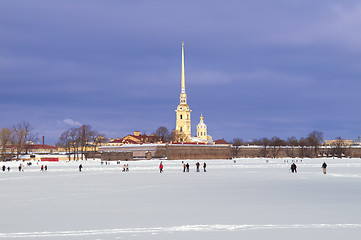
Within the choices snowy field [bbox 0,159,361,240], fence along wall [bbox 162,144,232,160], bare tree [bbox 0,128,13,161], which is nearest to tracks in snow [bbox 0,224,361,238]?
snowy field [bbox 0,159,361,240]

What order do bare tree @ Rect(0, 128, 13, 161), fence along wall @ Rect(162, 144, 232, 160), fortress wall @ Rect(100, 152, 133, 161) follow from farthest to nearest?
1. fence along wall @ Rect(162, 144, 232, 160)
2. fortress wall @ Rect(100, 152, 133, 161)
3. bare tree @ Rect(0, 128, 13, 161)

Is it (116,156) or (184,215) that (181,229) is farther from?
(116,156)

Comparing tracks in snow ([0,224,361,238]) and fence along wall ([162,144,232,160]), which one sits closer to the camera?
tracks in snow ([0,224,361,238])

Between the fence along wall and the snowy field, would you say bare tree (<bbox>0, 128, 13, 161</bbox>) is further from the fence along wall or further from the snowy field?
the snowy field

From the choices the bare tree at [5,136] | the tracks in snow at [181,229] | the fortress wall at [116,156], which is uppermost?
the bare tree at [5,136]

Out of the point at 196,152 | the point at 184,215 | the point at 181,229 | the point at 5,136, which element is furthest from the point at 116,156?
the point at 181,229

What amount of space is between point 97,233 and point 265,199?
367 inches

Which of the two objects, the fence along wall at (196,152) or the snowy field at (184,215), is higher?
the fence along wall at (196,152)

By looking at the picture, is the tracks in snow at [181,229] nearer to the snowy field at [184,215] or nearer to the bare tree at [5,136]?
the snowy field at [184,215]

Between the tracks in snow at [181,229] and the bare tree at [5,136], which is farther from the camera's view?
the bare tree at [5,136]

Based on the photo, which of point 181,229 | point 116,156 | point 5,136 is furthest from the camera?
point 116,156

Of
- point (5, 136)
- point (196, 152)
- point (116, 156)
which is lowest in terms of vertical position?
point (116, 156)

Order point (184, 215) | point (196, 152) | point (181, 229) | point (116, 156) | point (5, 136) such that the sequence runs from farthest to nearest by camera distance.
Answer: point (196, 152), point (116, 156), point (5, 136), point (184, 215), point (181, 229)

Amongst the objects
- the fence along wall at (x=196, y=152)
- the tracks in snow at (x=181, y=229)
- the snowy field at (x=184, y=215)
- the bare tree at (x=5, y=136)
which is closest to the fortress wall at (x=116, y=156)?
→ the fence along wall at (x=196, y=152)
